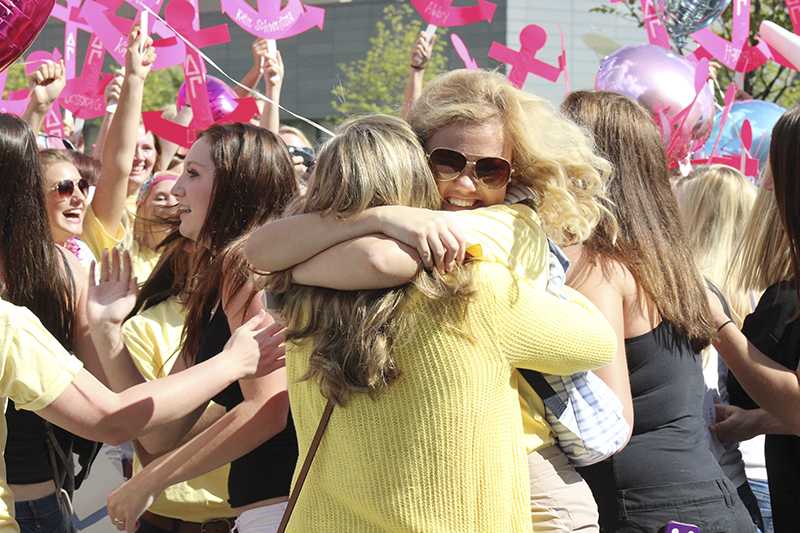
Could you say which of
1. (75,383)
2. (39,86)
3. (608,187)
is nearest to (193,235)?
(75,383)

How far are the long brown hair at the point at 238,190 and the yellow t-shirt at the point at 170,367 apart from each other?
6.7 inches

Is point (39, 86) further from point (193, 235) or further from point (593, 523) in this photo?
point (593, 523)

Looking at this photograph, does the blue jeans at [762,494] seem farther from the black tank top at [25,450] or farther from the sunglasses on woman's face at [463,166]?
the black tank top at [25,450]

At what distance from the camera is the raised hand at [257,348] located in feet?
8.27

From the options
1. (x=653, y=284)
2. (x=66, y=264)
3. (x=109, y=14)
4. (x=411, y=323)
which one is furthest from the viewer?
(x=109, y=14)

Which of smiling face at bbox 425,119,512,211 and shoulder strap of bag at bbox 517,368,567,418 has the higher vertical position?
smiling face at bbox 425,119,512,211

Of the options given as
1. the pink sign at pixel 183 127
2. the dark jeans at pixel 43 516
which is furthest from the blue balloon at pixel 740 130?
the dark jeans at pixel 43 516

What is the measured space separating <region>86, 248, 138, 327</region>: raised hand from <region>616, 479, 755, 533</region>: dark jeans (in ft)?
4.30

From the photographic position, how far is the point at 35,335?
2.25 m

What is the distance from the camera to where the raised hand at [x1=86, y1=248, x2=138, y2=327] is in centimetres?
279

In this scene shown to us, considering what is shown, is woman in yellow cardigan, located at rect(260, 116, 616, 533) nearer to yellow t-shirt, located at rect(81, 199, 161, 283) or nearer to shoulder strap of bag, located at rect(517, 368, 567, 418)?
shoulder strap of bag, located at rect(517, 368, 567, 418)

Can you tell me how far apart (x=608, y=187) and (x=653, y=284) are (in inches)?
11.3

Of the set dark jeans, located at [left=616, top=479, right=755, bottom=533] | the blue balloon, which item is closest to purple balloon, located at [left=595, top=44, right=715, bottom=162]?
the blue balloon

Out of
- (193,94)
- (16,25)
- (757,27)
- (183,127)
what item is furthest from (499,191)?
(757,27)
